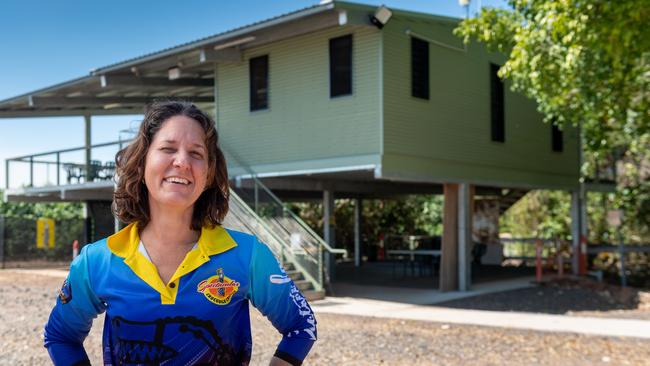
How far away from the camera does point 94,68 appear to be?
18188mm

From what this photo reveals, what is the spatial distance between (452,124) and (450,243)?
2782 mm

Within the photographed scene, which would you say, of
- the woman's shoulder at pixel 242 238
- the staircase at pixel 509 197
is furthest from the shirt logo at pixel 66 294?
the staircase at pixel 509 197

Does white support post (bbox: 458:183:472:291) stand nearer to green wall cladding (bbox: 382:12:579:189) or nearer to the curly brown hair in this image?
green wall cladding (bbox: 382:12:579:189)

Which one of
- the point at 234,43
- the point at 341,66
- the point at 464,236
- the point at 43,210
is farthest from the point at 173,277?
the point at 43,210

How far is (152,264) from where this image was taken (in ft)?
6.86

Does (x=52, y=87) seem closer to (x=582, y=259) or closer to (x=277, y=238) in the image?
(x=277, y=238)

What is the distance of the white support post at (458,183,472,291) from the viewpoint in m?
16.0

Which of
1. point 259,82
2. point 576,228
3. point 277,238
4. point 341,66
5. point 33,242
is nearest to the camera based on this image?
point 277,238

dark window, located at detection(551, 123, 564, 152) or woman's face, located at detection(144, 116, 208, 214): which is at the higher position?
dark window, located at detection(551, 123, 564, 152)

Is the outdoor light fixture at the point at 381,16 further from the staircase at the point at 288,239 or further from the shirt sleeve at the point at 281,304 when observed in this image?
the shirt sleeve at the point at 281,304

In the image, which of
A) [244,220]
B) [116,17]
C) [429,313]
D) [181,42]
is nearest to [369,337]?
[429,313]

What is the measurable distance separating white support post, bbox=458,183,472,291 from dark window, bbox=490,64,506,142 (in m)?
2.16

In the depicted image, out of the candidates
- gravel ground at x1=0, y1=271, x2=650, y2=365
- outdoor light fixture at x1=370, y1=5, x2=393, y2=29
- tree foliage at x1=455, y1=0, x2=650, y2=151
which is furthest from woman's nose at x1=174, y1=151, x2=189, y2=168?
outdoor light fixture at x1=370, y1=5, x2=393, y2=29

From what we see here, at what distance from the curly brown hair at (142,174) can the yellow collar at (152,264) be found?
0.05 meters
